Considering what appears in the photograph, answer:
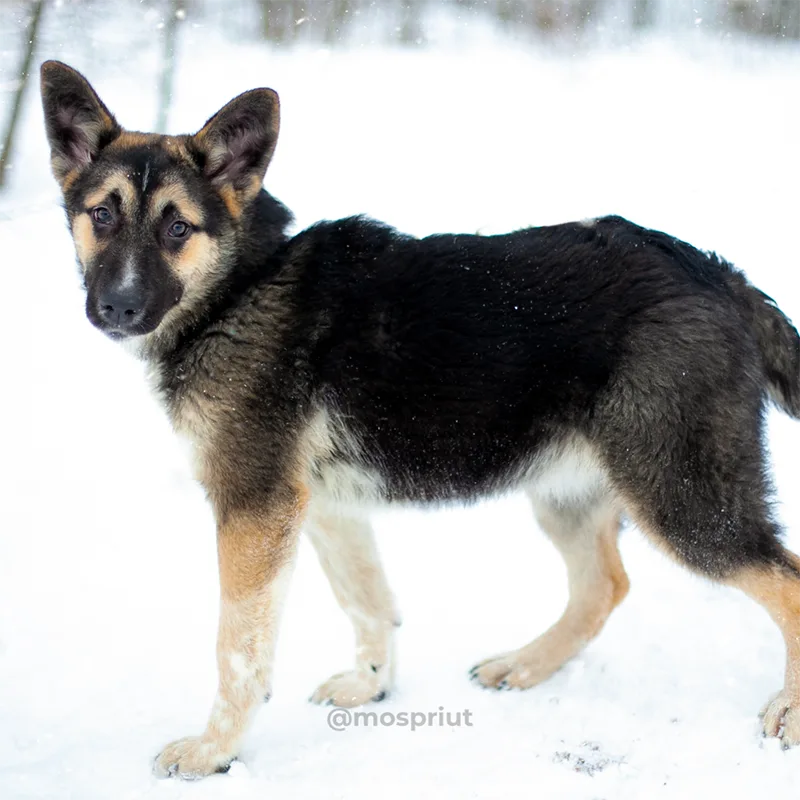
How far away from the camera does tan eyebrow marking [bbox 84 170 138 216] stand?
12.9ft

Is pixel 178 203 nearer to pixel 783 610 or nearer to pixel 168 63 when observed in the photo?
pixel 783 610

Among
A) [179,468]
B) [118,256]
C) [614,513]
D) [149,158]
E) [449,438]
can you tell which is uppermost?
[149,158]

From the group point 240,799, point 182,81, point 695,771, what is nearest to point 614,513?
point 695,771

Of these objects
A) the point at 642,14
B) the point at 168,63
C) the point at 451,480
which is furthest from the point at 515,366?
the point at 642,14

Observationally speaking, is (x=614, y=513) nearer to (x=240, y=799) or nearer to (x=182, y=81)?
(x=240, y=799)

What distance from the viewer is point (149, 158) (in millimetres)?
4020

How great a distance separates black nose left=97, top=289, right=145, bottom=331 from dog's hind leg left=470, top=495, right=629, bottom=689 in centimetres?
235

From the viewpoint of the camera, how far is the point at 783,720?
3.90 metres

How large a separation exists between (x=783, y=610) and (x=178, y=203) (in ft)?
10.8

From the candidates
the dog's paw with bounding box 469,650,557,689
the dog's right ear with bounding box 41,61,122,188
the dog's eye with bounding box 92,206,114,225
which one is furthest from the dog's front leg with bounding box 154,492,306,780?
the dog's right ear with bounding box 41,61,122,188

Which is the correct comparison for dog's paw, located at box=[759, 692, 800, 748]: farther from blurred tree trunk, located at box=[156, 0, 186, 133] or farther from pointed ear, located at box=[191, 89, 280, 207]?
blurred tree trunk, located at box=[156, 0, 186, 133]

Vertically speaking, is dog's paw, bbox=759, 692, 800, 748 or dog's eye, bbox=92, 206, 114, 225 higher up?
dog's eye, bbox=92, 206, 114, 225

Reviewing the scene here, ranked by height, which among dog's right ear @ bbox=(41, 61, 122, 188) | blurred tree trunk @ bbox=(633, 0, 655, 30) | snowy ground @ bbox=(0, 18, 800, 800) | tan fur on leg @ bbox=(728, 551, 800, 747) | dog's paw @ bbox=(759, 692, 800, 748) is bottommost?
snowy ground @ bbox=(0, 18, 800, 800)

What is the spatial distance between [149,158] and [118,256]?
20.0 inches
